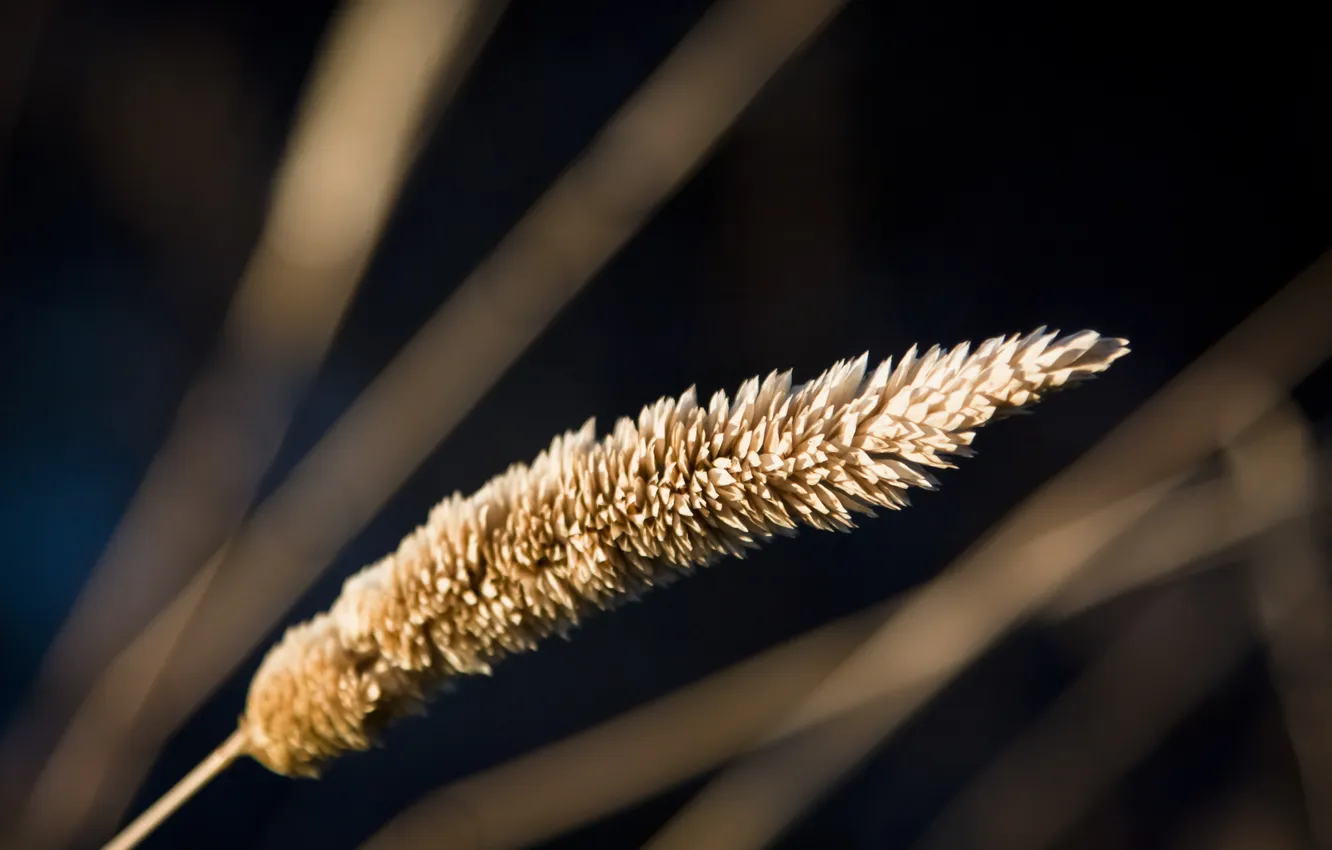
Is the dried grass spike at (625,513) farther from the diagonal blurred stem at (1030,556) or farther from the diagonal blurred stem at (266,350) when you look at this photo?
the diagonal blurred stem at (1030,556)

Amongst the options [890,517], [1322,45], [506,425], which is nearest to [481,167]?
[506,425]

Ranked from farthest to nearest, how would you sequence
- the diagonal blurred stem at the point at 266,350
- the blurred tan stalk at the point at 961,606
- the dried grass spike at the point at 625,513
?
1. the blurred tan stalk at the point at 961,606
2. the diagonal blurred stem at the point at 266,350
3. the dried grass spike at the point at 625,513

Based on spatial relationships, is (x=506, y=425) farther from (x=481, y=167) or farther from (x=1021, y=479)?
(x=1021, y=479)

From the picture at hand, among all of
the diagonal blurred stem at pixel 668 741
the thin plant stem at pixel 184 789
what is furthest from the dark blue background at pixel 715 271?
the thin plant stem at pixel 184 789

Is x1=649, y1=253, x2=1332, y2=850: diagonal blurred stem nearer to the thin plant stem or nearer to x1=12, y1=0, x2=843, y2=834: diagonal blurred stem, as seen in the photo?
x1=12, y1=0, x2=843, y2=834: diagonal blurred stem

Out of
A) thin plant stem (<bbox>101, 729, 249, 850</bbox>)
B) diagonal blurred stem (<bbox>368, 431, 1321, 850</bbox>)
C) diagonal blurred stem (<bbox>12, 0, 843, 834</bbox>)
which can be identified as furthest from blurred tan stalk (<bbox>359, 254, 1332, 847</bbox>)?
thin plant stem (<bbox>101, 729, 249, 850</bbox>)

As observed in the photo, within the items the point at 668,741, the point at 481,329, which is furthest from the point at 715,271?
the point at 668,741

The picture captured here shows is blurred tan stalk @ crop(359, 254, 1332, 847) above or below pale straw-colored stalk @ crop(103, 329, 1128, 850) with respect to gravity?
above

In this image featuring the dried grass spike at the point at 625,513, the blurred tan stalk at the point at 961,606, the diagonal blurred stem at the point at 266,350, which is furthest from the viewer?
the blurred tan stalk at the point at 961,606
